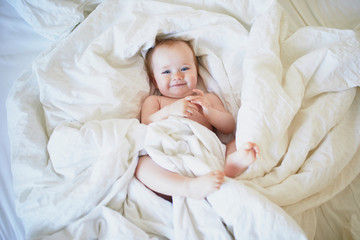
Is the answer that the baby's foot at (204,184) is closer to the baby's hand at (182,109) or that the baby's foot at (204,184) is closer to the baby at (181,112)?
the baby at (181,112)

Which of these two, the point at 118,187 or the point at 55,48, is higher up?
the point at 55,48

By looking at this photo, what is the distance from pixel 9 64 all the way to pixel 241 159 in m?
0.99

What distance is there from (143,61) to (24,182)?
625 millimetres

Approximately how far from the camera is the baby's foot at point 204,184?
71 centimetres

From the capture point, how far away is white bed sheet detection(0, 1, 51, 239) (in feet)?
2.80

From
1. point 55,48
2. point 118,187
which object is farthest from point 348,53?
point 55,48

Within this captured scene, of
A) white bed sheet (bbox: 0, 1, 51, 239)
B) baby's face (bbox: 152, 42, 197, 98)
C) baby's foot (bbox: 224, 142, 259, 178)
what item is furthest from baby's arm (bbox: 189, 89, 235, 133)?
white bed sheet (bbox: 0, 1, 51, 239)

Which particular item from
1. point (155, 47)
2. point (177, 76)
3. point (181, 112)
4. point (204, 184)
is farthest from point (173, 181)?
point (155, 47)

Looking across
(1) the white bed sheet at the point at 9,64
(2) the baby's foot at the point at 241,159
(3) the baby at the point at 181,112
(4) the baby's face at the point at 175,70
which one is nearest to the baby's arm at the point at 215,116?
(3) the baby at the point at 181,112

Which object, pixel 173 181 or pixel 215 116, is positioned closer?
pixel 173 181

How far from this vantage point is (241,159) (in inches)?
30.2

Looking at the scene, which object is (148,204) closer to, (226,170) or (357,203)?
(226,170)

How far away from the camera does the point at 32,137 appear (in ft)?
2.97

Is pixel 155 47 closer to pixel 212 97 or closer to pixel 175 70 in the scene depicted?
pixel 175 70
